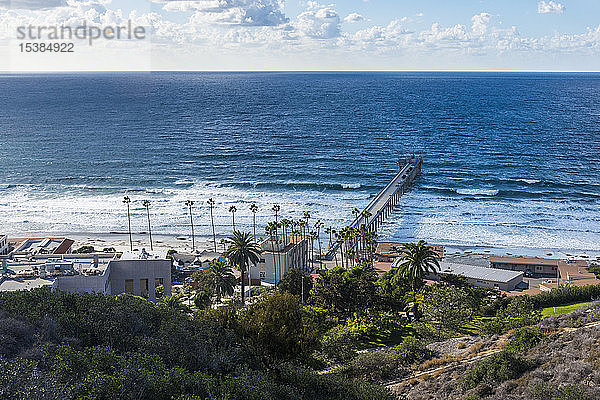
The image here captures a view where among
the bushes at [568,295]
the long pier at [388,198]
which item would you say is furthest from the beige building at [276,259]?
the bushes at [568,295]

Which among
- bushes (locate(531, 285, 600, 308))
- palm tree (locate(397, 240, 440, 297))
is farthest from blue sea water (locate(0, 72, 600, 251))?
palm tree (locate(397, 240, 440, 297))

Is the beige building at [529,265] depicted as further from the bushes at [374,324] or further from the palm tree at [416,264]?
the bushes at [374,324]

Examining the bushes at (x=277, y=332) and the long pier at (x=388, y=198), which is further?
the long pier at (x=388, y=198)

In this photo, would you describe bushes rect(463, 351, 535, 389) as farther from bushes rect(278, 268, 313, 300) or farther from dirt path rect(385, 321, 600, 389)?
bushes rect(278, 268, 313, 300)

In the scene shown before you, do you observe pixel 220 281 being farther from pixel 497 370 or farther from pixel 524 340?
pixel 497 370

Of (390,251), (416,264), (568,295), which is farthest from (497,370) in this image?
(390,251)
